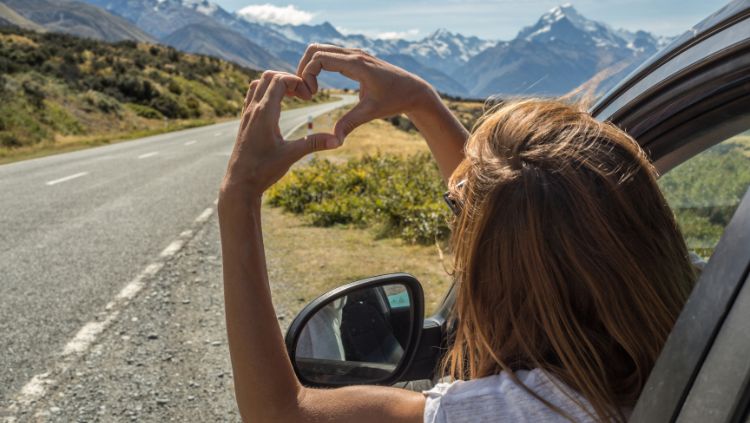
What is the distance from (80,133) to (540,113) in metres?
28.9

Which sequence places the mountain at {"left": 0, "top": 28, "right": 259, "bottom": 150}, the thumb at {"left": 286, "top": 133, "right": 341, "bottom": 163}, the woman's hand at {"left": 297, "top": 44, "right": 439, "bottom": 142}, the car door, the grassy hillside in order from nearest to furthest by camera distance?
the car door
the thumb at {"left": 286, "top": 133, "right": 341, "bottom": 163}
the woman's hand at {"left": 297, "top": 44, "right": 439, "bottom": 142}
the grassy hillside
the mountain at {"left": 0, "top": 28, "right": 259, "bottom": 150}

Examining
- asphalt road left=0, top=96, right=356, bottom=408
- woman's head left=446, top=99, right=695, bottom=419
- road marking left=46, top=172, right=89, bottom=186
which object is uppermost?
woman's head left=446, top=99, right=695, bottom=419

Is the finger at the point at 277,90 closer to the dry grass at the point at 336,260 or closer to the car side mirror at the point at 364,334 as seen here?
the car side mirror at the point at 364,334

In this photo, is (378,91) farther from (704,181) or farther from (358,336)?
(704,181)

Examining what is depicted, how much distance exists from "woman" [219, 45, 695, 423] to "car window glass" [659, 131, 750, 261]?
0.62 meters

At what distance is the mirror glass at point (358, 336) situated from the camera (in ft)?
5.15

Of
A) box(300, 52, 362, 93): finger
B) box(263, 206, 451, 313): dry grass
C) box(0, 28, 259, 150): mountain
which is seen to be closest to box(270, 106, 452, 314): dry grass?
box(263, 206, 451, 313): dry grass

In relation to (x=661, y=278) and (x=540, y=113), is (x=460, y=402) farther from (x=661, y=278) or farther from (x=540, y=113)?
(x=540, y=113)

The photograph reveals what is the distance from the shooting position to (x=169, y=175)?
13289 millimetres

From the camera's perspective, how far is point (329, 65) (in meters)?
1.31

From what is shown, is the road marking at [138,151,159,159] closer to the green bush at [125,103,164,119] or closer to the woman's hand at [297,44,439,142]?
the woman's hand at [297,44,439,142]

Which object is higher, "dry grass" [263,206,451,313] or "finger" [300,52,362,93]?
"finger" [300,52,362,93]

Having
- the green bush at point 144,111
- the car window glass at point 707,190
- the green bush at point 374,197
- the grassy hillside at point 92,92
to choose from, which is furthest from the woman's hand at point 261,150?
the green bush at point 144,111

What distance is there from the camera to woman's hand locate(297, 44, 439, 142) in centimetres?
130
